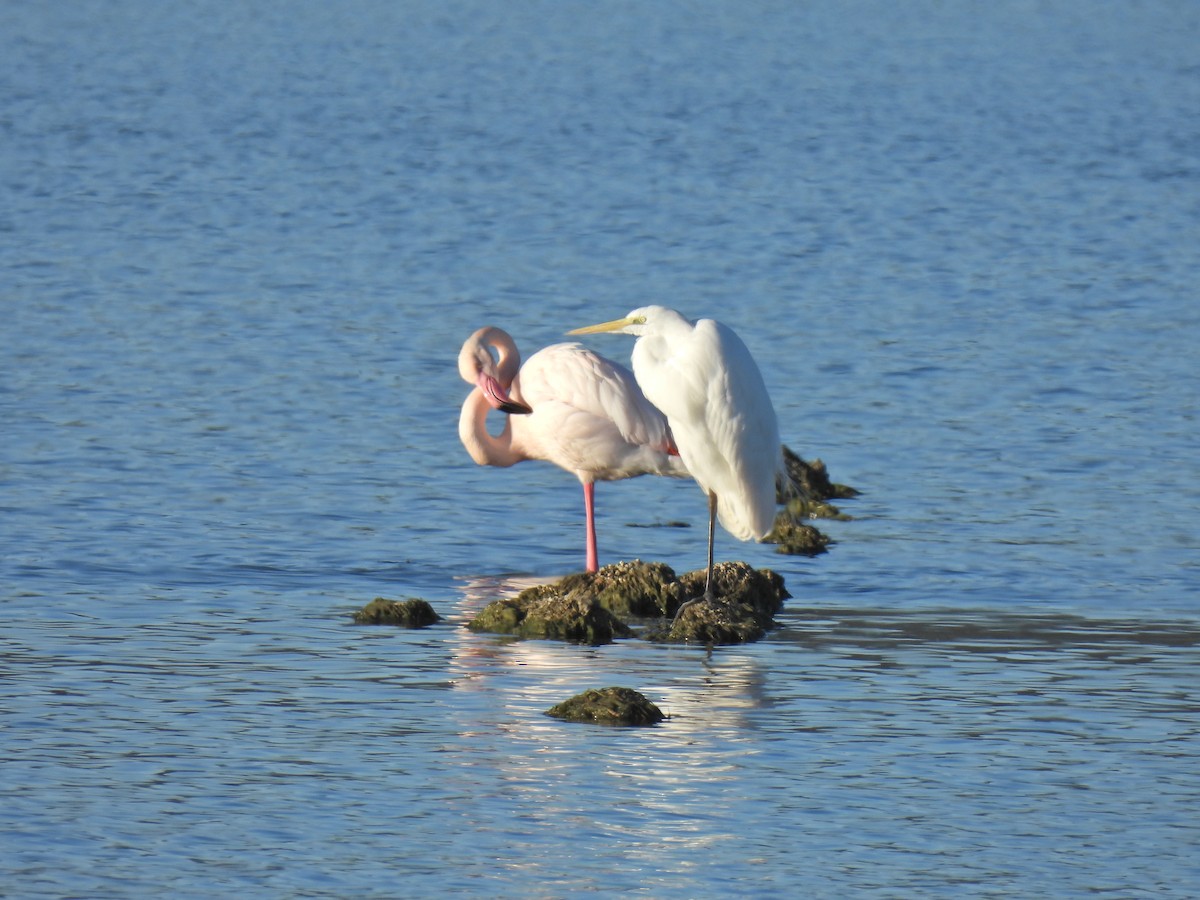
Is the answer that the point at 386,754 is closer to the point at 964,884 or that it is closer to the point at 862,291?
the point at 964,884

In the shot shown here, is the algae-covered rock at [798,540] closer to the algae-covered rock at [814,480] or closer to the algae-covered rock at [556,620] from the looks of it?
the algae-covered rock at [814,480]

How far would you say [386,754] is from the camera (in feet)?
29.2

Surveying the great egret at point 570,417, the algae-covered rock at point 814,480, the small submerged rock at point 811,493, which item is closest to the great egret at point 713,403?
the great egret at point 570,417

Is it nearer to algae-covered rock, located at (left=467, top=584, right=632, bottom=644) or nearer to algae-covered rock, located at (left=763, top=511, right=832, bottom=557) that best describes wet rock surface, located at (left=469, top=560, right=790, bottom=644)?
algae-covered rock, located at (left=467, top=584, right=632, bottom=644)

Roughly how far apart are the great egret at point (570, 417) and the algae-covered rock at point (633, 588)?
1063mm

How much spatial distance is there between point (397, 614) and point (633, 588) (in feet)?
3.80

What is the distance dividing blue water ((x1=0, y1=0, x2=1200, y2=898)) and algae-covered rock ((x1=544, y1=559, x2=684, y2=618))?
64cm

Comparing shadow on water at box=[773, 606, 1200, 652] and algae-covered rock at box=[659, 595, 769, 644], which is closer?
algae-covered rock at box=[659, 595, 769, 644]

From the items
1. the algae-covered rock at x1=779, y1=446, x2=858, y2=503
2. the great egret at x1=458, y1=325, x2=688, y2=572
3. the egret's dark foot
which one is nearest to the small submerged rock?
the algae-covered rock at x1=779, y1=446, x2=858, y2=503

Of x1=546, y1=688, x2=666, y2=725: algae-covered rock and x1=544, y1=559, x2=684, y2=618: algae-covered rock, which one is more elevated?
x1=544, y1=559, x2=684, y2=618: algae-covered rock

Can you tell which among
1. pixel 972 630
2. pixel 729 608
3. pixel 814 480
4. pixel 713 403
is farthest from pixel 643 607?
pixel 814 480

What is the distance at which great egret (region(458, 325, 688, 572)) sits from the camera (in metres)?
12.9

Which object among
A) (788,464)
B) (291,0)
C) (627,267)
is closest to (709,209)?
(627,267)

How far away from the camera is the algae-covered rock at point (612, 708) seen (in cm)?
920
